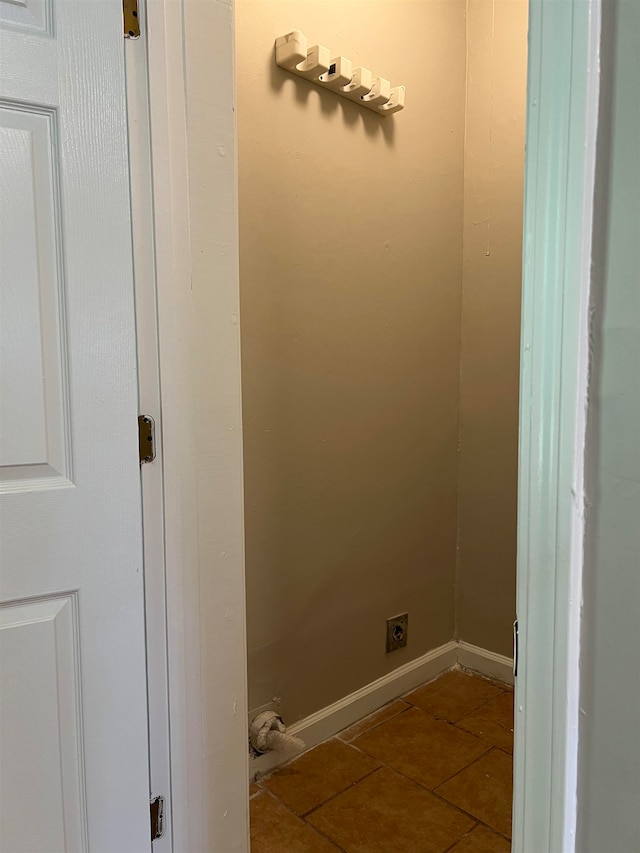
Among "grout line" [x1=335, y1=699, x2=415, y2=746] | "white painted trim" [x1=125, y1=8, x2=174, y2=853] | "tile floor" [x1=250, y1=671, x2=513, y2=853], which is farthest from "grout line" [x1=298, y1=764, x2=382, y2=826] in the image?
"white painted trim" [x1=125, y1=8, x2=174, y2=853]

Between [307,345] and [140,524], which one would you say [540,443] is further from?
[307,345]

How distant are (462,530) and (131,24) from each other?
6.36ft

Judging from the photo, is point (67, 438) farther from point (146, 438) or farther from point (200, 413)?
point (200, 413)

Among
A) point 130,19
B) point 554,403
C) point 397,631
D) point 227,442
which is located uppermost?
point 130,19

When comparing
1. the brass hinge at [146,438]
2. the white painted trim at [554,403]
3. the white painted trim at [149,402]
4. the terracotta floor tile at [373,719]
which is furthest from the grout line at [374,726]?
the white painted trim at [554,403]

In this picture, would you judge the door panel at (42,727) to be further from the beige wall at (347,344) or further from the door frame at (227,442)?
the beige wall at (347,344)

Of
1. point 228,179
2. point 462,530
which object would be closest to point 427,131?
point 228,179

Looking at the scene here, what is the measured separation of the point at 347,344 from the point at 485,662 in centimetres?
133

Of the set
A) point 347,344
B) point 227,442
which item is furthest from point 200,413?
point 347,344

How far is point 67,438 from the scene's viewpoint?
103cm

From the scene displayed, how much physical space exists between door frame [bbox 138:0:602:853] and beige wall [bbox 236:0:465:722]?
0.50m

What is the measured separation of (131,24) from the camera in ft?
3.40

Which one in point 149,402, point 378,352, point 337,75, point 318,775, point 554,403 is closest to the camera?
point 554,403

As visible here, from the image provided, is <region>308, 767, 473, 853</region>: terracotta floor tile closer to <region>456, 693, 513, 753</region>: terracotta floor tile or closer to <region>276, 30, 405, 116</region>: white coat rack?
<region>456, 693, 513, 753</region>: terracotta floor tile
